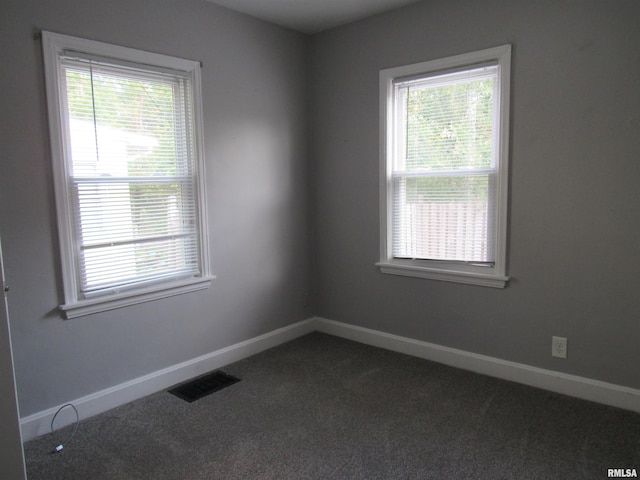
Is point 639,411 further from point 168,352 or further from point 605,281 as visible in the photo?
point 168,352

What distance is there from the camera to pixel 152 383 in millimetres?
2938

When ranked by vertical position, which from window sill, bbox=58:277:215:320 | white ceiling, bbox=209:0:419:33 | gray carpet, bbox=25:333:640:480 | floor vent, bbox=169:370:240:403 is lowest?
gray carpet, bbox=25:333:640:480

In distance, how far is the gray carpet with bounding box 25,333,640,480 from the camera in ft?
6.99

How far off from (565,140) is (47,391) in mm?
3244

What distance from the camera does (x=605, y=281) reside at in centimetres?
260

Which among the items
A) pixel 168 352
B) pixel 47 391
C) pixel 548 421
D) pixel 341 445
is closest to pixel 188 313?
pixel 168 352

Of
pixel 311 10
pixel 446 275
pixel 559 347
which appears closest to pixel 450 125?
pixel 446 275

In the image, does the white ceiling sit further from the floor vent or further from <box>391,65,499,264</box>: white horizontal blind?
the floor vent

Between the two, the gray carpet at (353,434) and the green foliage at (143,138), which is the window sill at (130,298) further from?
the gray carpet at (353,434)

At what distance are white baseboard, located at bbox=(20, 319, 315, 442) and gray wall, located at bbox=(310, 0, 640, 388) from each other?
3.49 ft

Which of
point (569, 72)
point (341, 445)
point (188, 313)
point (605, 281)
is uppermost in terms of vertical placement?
point (569, 72)

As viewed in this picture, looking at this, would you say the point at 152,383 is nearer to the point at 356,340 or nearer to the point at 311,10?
the point at 356,340

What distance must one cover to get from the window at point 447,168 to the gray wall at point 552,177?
80 mm

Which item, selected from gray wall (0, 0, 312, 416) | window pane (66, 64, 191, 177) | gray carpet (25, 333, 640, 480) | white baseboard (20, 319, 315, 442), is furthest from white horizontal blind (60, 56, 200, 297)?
gray carpet (25, 333, 640, 480)
